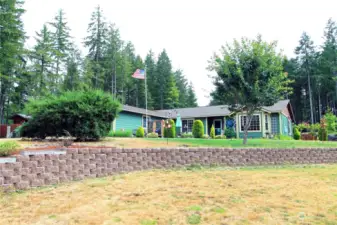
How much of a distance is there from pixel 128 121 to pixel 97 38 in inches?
630

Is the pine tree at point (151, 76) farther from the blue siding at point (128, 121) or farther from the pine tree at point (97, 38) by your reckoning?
the blue siding at point (128, 121)

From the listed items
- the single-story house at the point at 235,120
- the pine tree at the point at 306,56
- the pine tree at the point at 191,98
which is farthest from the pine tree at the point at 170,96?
the pine tree at the point at 306,56

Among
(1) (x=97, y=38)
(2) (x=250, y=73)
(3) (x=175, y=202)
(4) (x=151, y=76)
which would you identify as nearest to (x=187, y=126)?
(2) (x=250, y=73)

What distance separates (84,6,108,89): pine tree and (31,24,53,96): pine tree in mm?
5093

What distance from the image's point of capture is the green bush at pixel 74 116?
7262mm

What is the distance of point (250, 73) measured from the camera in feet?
29.4

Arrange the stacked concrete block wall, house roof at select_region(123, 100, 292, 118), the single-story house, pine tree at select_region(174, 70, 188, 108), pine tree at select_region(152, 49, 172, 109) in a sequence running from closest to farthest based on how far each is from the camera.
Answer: the stacked concrete block wall → the single-story house → house roof at select_region(123, 100, 292, 118) → pine tree at select_region(152, 49, 172, 109) → pine tree at select_region(174, 70, 188, 108)

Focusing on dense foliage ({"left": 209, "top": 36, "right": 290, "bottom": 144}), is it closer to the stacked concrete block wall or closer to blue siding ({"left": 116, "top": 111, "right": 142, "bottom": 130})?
the stacked concrete block wall

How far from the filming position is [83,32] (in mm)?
29953

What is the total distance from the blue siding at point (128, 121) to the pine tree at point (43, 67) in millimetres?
10962

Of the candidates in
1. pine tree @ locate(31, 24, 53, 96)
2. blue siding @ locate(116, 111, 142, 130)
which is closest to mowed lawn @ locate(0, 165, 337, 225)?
blue siding @ locate(116, 111, 142, 130)

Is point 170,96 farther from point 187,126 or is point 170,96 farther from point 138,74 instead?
point 138,74

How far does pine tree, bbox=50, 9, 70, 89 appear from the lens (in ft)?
83.1

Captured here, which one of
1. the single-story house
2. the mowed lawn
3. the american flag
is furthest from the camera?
the single-story house
